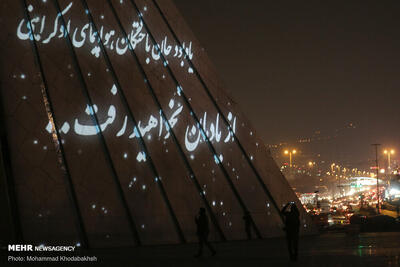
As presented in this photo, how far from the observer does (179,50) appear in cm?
2275

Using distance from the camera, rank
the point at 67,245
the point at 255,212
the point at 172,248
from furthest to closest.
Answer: the point at 255,212
the point at 172,248
the point at 67,245

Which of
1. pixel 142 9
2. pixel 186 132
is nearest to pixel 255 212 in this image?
pixel 186 132

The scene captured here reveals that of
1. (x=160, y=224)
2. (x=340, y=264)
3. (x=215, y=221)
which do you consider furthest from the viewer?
(x=215, y=221)

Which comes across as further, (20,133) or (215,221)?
(215,221)

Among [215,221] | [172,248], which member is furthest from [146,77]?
[172,248]

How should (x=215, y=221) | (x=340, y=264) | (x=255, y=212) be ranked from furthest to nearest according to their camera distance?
(x=255, y=212) < (x=215, y=221) < (x=340, y=264)

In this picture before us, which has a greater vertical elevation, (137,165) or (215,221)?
(137,165)

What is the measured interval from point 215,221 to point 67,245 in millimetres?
6228

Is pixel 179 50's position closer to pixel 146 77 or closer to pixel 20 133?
pixel 146 77

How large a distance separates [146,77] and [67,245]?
722 centimetres

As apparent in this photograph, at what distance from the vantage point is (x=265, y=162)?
23.3 meters

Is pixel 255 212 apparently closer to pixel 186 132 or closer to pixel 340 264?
pixel 186 132

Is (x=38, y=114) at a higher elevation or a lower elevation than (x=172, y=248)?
higher

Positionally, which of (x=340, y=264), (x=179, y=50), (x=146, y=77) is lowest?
(x=340, y=264)
